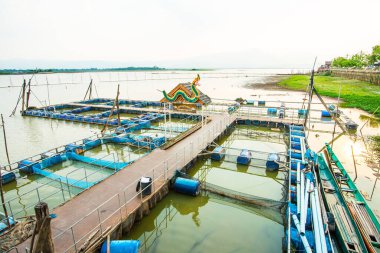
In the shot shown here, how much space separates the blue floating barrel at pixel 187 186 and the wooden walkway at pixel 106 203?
2.35ft

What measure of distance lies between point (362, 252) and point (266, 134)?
55.4 feet

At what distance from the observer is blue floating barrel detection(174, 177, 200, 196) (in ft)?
41.1

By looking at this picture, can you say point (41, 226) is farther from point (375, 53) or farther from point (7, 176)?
point (375, 53)

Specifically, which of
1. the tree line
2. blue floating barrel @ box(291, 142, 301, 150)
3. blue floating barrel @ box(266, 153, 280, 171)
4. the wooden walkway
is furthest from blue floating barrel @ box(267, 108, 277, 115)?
the tree line

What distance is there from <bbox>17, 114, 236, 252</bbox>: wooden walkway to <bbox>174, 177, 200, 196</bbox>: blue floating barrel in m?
0.72

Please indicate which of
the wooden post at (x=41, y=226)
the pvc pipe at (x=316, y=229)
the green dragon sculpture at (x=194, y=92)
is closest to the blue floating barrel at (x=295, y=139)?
the green dragon sculpture at (x=194, y=92)

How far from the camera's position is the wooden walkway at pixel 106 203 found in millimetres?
8273

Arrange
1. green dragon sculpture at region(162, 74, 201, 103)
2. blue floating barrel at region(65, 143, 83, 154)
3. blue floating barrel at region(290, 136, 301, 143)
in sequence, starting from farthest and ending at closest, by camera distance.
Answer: blue floating barrel at region(290, 136, 301, 143) → green dragon sculpture at region(162, 74, 201, 103) → blue floating barrel at region(65, 143, 83, 154)

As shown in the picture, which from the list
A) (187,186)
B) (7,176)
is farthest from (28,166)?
(187,186)

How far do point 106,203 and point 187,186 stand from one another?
4396mm

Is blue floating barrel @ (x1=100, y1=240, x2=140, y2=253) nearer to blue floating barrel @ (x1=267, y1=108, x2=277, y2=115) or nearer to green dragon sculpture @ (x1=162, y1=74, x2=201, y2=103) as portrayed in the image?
green dragon sculpture @ (x1=162, y1=74, x2=201, y2=103)

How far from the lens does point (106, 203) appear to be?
411 inches

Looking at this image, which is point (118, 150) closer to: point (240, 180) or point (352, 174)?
point (240, 180)

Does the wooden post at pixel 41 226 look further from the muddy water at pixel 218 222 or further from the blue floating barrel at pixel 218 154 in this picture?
the blue floating barrel at pixel 218 154
